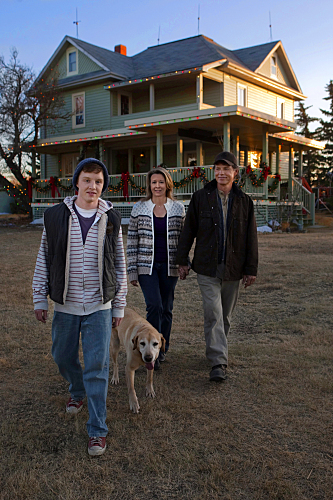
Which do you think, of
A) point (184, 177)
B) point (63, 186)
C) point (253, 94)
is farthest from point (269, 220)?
point (63, 186)

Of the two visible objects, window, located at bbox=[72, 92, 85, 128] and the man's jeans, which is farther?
window, located at bbox=[72, 92, 85, 128]

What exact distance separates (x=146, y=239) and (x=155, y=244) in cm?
12

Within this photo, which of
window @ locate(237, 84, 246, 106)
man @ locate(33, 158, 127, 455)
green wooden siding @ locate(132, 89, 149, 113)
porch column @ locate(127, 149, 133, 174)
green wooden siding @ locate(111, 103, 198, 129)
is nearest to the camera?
man @ locate(33, 158, 127, 455)

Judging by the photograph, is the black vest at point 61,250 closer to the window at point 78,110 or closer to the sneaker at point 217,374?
the sneaker at point 217,374

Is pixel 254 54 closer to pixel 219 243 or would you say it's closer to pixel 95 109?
pixel 95 109

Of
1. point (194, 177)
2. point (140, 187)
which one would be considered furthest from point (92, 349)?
point (140, 187)

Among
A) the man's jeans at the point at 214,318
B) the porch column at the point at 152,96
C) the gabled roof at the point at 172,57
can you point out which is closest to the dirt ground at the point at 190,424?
the man's jeans at the point at 214,318

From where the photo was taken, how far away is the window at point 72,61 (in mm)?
25281

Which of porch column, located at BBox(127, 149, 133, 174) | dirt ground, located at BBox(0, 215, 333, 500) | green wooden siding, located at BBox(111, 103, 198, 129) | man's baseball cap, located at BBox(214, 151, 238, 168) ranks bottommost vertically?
dirt ground, located at BBox(0, 215, 333, 500)

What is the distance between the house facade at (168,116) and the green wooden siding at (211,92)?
0.05 metres

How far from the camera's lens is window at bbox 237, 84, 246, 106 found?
23078 millimetres

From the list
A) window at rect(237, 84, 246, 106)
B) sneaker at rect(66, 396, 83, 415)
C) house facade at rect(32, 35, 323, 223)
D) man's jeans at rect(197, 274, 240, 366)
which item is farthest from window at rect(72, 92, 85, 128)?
sneaker at rect(66, 396, 83, 415)

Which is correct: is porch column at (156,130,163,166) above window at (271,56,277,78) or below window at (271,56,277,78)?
below

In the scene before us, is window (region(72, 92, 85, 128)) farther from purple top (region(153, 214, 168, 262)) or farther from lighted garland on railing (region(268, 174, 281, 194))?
purple top (region(153, 214, 168, 262))
